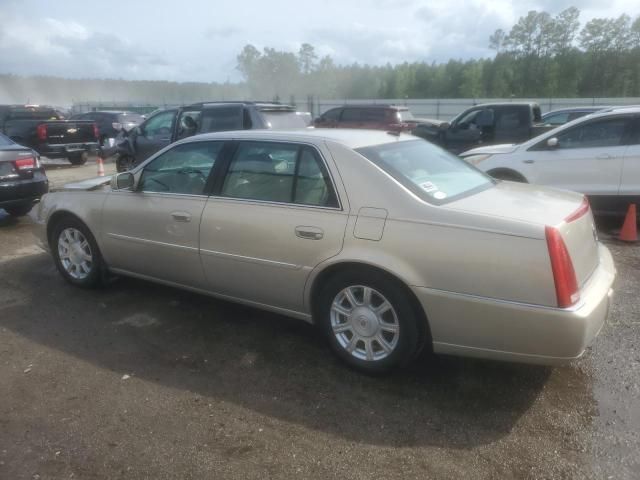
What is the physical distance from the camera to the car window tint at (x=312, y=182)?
Answer: 3.36 metres

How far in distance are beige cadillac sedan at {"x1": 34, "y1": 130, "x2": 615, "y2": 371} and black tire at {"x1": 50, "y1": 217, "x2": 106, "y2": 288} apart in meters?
0.22

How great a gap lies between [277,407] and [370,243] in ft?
3.66

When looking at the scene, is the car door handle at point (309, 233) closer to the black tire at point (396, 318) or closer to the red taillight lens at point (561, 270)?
the black tire at point (396, 318)

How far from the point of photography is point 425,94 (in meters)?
71.9

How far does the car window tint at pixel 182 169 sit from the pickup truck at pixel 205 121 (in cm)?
416

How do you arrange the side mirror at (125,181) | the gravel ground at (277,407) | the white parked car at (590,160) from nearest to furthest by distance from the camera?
the gravel ground at (277,407) < the side mirror at (125,181) < the white parked car at (590,160)

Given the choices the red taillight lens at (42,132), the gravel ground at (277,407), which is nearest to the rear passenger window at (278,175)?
the gravel ground at (277,407)

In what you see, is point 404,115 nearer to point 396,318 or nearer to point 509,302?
point 396,318

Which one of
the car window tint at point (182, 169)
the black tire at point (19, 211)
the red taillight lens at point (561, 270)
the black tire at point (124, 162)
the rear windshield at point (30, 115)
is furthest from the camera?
the rear windshield at point (30, 115)

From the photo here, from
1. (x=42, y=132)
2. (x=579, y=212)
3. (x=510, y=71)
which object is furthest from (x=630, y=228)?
(x=510, y=71)

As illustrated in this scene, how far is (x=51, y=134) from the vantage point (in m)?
14.3

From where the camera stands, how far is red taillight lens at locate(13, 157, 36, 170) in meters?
7.30

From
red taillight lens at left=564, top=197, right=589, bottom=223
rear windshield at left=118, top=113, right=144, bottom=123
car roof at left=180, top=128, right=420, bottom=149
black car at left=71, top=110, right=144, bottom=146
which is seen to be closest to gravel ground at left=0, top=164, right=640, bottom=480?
red taillight lens at left=564, top=197, right=589, bottom=223

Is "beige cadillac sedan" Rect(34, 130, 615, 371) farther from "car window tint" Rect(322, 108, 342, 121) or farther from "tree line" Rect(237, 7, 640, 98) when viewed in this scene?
"tree line" Rect(237, 7, 640, 98)
